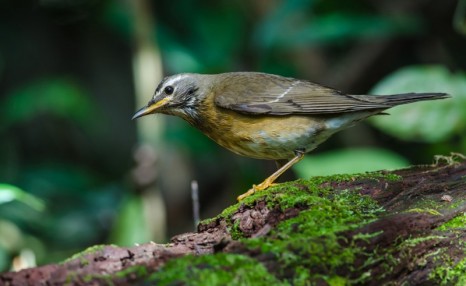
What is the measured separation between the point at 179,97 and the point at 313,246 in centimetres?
295

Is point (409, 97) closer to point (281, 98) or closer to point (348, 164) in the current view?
point (348, 164)

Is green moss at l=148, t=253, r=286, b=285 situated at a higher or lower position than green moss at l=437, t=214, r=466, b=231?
higher

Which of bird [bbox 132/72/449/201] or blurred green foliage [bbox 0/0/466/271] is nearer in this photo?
bird [bbox 132/72/449/201]

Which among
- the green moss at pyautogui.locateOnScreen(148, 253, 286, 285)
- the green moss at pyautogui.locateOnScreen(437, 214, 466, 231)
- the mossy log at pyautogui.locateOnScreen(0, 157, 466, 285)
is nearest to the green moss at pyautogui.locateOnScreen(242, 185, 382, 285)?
the mossy log at pyautogui.locateOnScreen(0, 157, 466, 285)

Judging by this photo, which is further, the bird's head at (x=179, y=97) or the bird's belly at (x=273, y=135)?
the bird's head at (x=179, y=97)

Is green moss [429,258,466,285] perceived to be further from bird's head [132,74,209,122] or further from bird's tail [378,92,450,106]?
bird's head [132,74,209,122]

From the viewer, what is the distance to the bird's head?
550 centimetres

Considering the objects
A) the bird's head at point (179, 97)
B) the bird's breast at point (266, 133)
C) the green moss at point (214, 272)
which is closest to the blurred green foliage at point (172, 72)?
the bird's breast at point (266, 133)

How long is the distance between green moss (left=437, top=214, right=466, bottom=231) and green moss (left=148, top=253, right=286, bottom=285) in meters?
1.05

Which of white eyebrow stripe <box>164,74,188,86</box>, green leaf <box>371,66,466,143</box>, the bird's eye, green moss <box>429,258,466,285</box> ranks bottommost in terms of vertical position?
green moss <box>429,258,466,285</box>

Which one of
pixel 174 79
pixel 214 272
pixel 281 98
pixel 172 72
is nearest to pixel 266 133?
pixel 281 98

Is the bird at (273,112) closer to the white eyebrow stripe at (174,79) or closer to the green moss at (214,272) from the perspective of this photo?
the white eyebrow stripe at (174,79)

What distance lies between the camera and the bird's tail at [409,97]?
188 inches

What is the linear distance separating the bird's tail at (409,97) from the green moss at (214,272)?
255 centimetres
